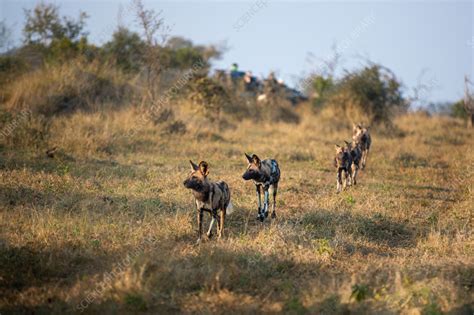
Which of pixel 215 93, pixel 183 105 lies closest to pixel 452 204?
pixel 215 93

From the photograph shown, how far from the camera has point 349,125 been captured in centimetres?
2484

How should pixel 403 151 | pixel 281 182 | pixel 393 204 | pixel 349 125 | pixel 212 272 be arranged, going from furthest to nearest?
pixel 349 125
pixel 403 151
pixel 281 182
pixel 393 204
pixel 212 272

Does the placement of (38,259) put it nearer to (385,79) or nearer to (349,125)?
(349,125)

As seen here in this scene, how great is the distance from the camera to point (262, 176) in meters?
9.48

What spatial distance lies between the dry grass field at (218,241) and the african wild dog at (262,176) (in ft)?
1.02

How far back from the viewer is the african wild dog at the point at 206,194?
25.0ft

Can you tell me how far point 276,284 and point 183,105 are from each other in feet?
53.1

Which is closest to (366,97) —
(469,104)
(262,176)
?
(469,104)

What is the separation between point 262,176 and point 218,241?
7.26ft

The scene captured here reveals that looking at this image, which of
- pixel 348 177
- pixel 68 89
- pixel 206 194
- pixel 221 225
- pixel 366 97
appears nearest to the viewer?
pixel 206 194

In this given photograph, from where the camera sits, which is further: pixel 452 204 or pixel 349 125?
pixel 349 125

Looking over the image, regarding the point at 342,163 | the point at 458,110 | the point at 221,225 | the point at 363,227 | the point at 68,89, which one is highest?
the point at 458,110

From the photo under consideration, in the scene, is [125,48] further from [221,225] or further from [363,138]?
[221,225]

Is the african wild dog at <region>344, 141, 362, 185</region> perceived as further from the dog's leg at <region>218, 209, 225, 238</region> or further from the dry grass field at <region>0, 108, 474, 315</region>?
the dog's leg at <region>218, 209, 225, 238</region>
